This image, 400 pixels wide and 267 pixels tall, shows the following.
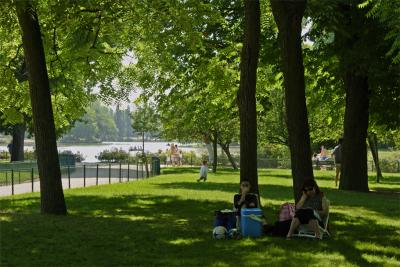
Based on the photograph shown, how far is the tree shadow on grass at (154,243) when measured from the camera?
29.1 feet

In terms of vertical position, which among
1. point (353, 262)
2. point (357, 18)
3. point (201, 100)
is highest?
point (357, 18)

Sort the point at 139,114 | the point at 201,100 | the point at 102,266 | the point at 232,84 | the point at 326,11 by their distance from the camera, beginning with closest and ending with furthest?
the point at 102,266 → the point at 326,11 → the point at 232,84 → the point at 201,100 → the point at 139,114

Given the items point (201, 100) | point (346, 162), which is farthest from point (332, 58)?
point (201, 100)

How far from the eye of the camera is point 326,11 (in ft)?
56.7

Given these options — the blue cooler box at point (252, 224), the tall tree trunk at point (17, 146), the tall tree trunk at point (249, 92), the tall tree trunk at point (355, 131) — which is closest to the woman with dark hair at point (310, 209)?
the blue cooler box at point (252, 224)

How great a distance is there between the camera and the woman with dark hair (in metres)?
10.8

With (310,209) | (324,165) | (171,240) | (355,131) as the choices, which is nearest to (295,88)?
(310,209)

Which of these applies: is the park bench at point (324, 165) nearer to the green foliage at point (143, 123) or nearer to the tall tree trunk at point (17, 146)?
the green foliage at point (143, 123)

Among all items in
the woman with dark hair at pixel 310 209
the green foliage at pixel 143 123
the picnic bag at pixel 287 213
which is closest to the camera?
the woman with dark hair at pixel 310 209

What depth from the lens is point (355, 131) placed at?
2277cm

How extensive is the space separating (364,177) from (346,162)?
94 centimetres

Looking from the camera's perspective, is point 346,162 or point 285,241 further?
point 346,162

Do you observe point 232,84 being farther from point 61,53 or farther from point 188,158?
point 188,158

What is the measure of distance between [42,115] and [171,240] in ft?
19.0
